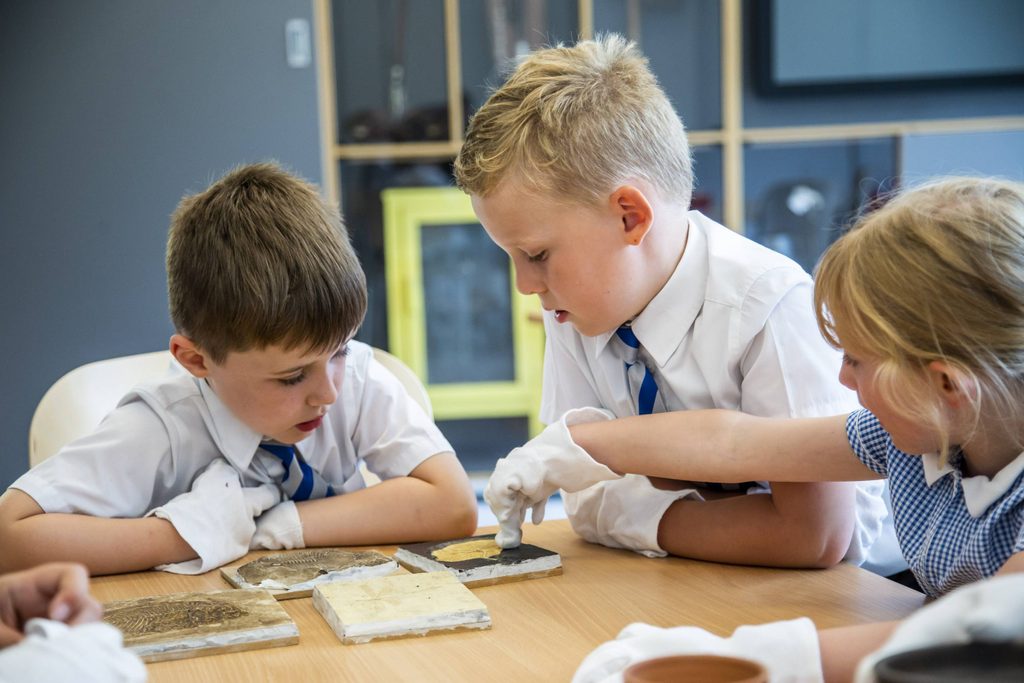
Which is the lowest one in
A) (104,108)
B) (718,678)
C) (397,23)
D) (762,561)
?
(762,561)

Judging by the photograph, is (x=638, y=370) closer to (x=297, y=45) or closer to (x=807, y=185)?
(x=297, y=45)

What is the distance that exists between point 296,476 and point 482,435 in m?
2.17

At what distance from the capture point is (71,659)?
1.78 ft

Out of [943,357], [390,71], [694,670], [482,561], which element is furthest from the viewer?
[390,71]

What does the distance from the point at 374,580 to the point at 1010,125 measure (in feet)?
10.2

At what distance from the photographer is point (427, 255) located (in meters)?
3.45

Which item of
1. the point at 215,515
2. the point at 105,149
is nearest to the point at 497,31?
the point at 105,149

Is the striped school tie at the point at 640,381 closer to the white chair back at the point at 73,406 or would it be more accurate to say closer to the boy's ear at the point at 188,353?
the boy's ear at the point at 188,353

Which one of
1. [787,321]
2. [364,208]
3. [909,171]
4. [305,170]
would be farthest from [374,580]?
[909,171]

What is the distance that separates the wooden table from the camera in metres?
0.80

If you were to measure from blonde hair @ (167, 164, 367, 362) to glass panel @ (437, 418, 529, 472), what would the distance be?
2.20m

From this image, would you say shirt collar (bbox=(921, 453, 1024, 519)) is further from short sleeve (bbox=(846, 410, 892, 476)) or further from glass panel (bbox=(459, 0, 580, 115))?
glass panel (bbox=(459, 0, 580, 115))

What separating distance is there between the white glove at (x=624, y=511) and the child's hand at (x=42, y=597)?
60cm

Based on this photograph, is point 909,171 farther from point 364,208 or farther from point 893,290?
point 893,290
